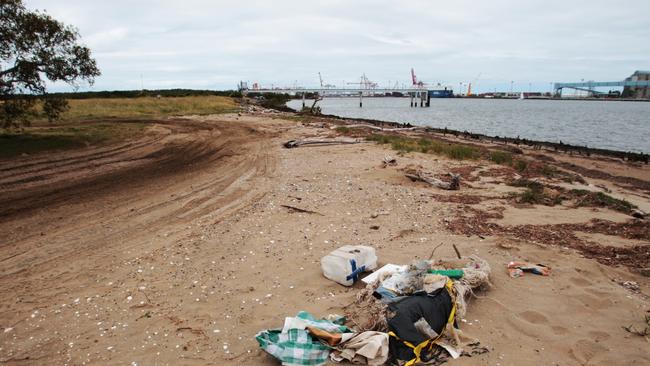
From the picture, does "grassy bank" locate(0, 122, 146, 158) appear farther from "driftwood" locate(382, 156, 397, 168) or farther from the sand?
"driftwood" locate(382, 156, 397, 168)

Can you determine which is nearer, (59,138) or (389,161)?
(389,161)

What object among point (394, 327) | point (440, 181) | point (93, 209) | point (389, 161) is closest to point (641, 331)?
point (394, 327)

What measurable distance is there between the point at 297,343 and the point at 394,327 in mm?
1039

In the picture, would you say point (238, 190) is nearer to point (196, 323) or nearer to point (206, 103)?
point (196, 323)

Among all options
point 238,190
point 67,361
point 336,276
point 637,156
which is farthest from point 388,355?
point 637,156

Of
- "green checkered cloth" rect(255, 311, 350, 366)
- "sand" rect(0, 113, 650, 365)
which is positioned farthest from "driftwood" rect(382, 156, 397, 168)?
"green checkered cloth" rect(255, 311, 350, 366)

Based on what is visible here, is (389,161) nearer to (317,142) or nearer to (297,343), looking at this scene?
(317,142)

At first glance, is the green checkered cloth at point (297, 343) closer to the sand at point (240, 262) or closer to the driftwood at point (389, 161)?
the sand at point (240, 262)

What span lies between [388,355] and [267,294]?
6.89 feet

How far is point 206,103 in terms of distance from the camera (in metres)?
53.6

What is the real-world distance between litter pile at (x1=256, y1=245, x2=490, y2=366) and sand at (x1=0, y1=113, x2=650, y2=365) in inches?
9.4

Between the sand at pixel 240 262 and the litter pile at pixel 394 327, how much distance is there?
238mm

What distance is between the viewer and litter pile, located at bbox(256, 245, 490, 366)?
13.6 ft

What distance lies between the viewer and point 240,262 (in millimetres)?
6727
